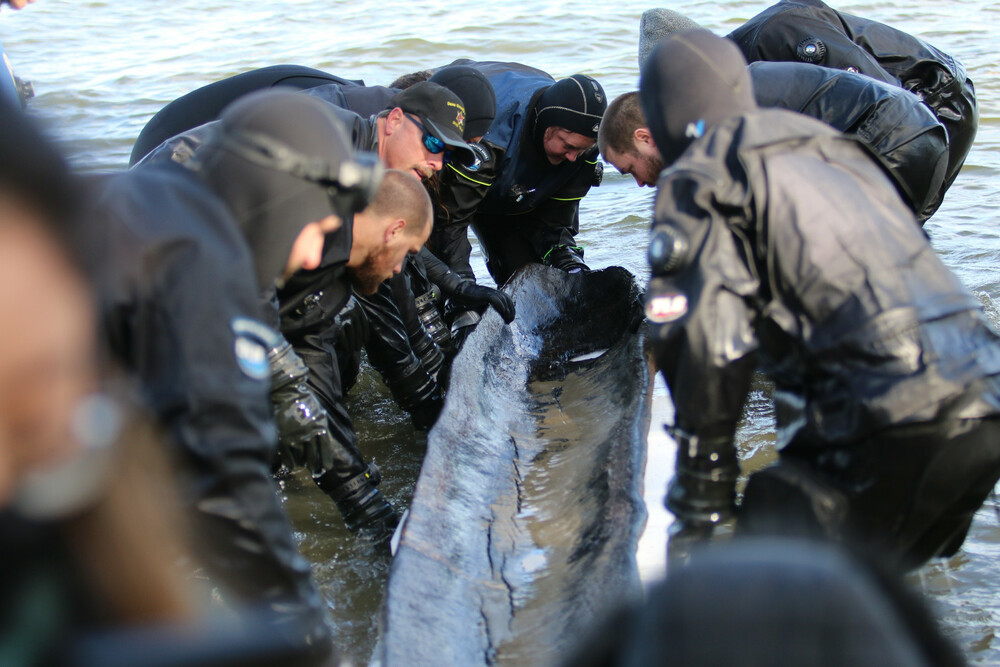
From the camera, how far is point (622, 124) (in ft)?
13.4

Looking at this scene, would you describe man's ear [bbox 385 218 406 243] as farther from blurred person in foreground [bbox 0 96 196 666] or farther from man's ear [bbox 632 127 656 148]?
blurred person in foreground [bbox 0 96 196 666]

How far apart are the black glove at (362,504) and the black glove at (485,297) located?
180 centimetres

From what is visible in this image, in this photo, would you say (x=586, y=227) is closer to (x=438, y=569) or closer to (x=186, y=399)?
(x=438, y=569)

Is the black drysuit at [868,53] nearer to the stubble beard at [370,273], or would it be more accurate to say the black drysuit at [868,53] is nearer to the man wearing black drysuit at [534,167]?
the man wearing black drysuit at [534,167]

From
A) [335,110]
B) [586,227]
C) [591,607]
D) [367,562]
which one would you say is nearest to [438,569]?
[591,607]

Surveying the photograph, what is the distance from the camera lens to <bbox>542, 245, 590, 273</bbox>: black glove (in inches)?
262

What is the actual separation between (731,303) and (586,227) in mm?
7337

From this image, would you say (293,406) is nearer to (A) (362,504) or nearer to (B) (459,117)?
(A) (362,504)

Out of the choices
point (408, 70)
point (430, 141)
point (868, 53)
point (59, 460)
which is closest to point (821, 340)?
point (59, 460)

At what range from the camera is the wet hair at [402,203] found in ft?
12.2

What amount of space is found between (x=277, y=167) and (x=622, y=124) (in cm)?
212

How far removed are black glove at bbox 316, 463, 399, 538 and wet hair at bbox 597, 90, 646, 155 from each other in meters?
1.82

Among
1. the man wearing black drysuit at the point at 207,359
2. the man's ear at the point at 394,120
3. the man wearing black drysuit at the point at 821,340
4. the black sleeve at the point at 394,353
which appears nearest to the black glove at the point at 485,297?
the black sleeve at the point at 394,353

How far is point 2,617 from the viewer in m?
0.85
